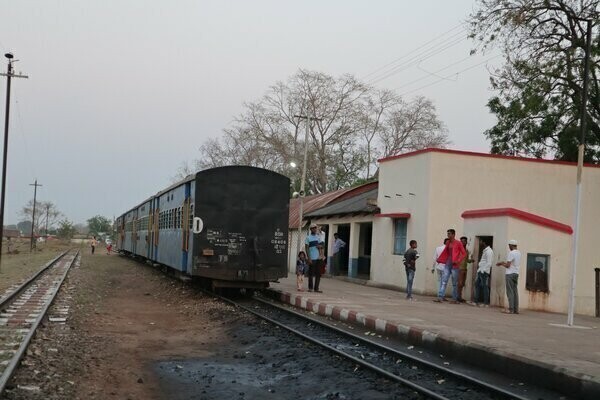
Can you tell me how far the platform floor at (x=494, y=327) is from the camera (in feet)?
26.2

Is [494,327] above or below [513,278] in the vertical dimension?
below

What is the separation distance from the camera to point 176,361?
8.47 metres

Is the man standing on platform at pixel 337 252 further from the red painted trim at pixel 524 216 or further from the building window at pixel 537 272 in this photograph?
the building window at pixel 537 272

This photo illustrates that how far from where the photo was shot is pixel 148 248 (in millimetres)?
24922

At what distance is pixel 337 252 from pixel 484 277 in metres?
10.0

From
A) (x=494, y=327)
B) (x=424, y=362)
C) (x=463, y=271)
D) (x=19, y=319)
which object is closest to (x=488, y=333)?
(x=494, y=327)

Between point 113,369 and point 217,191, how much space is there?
24.5 feet

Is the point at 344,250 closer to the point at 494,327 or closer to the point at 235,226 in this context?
the point at 235,226

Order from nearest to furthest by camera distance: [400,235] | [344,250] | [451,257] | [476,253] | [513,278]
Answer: [513,278] → [451,257] → [476,253] → [400,235] → [344,250]

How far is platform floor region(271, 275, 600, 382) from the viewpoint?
798 cm

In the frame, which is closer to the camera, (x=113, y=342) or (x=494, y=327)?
(x=113, y=342)

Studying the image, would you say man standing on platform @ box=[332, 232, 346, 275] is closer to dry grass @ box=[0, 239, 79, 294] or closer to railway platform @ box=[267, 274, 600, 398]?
Answer: railway platform @ box=[267, 274, 600, 398]

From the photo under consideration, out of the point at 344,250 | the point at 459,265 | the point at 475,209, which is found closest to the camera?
the point at 459,265

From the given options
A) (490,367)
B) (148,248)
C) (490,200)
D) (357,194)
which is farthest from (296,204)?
(490,367)
